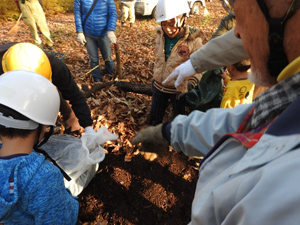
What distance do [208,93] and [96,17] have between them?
11.9ft

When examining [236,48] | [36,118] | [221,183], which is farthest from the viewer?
[236,48]

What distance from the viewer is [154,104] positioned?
3520mm

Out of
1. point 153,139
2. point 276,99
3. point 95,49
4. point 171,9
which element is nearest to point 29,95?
point 153,139

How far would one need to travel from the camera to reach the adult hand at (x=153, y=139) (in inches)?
69.8

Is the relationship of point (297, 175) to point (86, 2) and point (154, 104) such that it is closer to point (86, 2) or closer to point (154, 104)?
point (154, 104)

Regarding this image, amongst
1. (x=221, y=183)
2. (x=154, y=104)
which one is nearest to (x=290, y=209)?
(x=221, y=183)

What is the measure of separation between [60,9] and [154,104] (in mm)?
12991

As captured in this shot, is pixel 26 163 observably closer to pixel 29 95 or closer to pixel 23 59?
pixel 29 95

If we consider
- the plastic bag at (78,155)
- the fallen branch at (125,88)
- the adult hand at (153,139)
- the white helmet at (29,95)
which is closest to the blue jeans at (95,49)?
the fallen branch at (125,88)

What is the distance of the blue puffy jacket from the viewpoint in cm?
476

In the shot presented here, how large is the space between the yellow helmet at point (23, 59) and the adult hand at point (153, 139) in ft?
4.43

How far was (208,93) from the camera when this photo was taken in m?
3.08

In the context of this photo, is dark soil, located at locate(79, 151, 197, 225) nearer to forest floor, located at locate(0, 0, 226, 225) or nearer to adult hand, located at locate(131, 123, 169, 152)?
forest floor, located at locate(0, 0, 226, 225)

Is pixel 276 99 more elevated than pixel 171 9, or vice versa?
pixel 171 9
